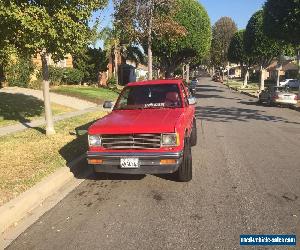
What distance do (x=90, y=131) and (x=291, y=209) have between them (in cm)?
349

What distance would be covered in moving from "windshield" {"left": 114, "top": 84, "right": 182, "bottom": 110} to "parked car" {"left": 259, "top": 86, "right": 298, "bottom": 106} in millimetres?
17782

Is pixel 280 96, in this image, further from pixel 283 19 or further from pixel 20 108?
pixel 20 108

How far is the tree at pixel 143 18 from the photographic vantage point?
30781mm

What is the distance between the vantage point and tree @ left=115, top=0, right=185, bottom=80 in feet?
101

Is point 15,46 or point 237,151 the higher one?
point 15,46

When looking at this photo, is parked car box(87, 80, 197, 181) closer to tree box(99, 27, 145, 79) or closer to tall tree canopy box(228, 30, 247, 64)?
tree box(99, 27, 145, 79)

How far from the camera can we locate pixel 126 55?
173 feet

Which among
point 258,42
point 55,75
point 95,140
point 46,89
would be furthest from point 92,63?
point 95,140

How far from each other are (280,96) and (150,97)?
60.0 ft

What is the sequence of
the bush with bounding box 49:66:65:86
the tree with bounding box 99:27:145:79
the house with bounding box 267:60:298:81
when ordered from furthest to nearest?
the house with bounding box 267:60:298:81, the tree with bounding box 99:27:145:79, the bush with bounding box 49:66:65:86

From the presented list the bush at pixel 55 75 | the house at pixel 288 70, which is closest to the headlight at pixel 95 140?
the bush at pixel 55 75

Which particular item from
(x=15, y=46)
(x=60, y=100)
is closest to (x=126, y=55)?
(x=60, y=100)

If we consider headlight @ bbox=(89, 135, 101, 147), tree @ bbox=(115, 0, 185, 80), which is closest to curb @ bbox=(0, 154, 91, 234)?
headlight @ bbox=(89, 135, 101, 147)

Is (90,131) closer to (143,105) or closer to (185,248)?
(143,105)
